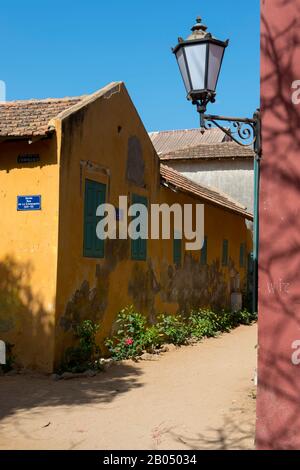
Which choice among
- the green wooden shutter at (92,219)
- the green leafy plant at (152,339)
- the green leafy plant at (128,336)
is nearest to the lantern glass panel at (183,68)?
the green wooden shutter at (92,219)

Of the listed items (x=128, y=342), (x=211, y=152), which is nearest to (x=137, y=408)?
(x=128, y=342)

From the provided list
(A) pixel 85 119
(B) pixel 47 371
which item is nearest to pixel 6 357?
(B) pixel 47 371

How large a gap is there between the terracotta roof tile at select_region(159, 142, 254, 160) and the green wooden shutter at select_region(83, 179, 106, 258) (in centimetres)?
1489

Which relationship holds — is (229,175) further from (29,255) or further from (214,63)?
(214,63)

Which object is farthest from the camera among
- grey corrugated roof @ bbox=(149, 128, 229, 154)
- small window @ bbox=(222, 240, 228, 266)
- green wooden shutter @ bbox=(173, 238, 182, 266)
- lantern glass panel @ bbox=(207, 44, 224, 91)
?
grey corrugated roof @ bbox=(149, 128, 229, 154)

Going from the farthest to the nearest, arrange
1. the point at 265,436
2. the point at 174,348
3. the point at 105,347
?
1. the point at 174,348
2. the point at 105,347
3. the point at 265,436

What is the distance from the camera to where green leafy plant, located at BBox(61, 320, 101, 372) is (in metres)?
8.58

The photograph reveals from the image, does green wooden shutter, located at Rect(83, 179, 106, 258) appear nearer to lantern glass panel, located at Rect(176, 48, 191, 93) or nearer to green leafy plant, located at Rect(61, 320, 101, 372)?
green leafy plant, located at Rect(61, 320, 101, 372)

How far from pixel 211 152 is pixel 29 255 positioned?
56.0 ft

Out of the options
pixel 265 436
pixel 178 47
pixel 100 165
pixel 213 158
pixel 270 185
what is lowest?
pixel 265 436

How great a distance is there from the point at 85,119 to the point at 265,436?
6487mm

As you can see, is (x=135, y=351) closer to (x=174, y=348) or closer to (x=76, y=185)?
(x=174, y=348)

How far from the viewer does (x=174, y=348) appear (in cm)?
1140

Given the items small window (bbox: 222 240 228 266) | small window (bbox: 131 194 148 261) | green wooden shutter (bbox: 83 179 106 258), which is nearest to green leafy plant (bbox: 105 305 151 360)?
small window (bbox: 131 194 148 261)
